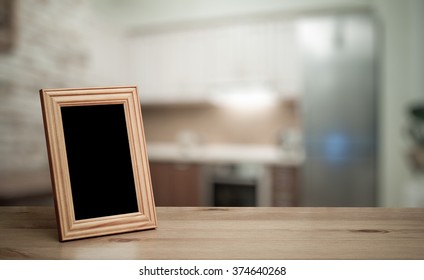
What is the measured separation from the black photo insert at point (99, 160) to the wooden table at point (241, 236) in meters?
0.05

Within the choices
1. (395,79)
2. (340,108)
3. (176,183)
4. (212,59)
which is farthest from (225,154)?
(395,79)

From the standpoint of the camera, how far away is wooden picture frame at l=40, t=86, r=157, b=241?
56 centimetres

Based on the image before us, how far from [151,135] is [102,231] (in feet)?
16.1

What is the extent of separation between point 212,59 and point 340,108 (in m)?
1.66

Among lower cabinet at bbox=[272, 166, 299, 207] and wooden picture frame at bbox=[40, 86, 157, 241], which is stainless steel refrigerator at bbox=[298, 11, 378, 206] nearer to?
lower cabinet at bbox=[272, 166, 299, 207]

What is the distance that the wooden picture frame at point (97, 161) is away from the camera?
563 millimetres

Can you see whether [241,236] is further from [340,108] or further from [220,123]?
[220,123]

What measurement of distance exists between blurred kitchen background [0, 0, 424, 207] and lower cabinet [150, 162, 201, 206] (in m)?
0.01

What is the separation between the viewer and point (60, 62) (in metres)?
4.18

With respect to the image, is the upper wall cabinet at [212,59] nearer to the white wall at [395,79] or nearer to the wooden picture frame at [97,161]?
the white wall at [395,79]

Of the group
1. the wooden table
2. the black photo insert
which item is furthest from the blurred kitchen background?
the black photo insert

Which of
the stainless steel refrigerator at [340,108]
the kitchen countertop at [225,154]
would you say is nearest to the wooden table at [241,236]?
the stainless steel refrigerator at [340,108]

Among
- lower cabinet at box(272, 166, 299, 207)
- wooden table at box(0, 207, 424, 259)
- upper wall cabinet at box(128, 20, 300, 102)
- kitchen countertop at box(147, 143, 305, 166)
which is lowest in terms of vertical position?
lower cabinet at box(272, 166, 299, 207)
